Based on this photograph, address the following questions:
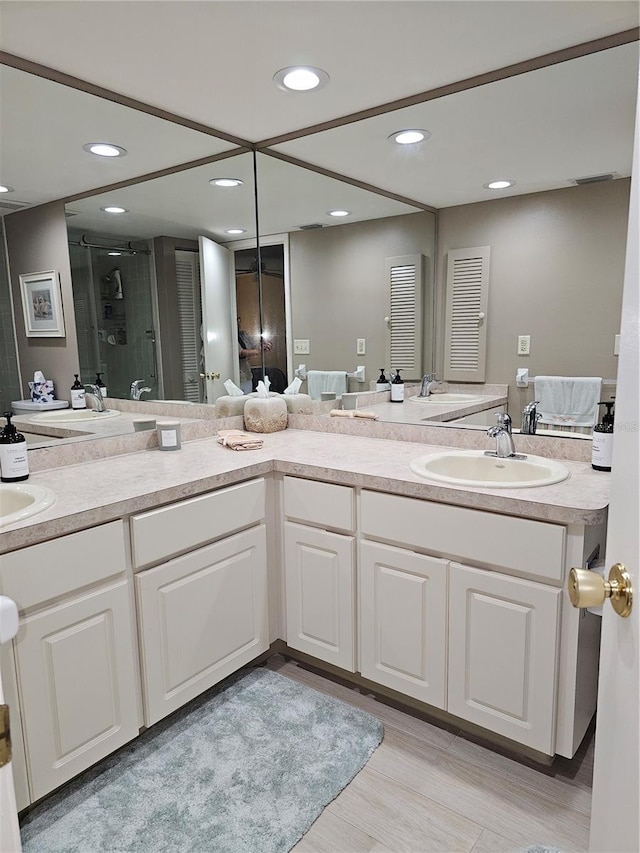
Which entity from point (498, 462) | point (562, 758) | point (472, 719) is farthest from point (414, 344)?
point (562, 758)

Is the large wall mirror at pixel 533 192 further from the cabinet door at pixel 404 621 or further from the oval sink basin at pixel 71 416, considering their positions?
the oval sink basin at pixel 71 416

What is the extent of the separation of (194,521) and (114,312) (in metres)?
0.88

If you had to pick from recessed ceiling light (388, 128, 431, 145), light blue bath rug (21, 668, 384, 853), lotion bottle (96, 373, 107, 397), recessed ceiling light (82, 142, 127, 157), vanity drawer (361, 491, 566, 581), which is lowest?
light blue bath rug (21, 668, 384, 853)

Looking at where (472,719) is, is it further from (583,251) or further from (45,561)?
(583,251)

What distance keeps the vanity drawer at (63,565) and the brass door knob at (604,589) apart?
4.09 ft

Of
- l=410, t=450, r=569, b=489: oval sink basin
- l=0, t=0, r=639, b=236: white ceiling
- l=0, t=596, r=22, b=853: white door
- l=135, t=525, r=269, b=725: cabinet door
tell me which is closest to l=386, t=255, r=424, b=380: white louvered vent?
l=0, t=0, r=639, b=236: white ceiling

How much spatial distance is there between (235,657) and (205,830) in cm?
59

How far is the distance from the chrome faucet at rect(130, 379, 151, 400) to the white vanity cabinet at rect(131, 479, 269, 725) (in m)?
0.64

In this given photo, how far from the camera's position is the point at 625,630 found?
710 millimetres

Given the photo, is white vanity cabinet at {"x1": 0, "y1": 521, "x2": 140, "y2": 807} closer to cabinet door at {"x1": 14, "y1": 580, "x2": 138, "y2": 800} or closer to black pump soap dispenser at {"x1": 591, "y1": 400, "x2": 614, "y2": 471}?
cabinet door at {"x1": 14, "y1": 580, "x2": 138, "y2": 800}

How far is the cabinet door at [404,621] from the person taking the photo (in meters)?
1.80

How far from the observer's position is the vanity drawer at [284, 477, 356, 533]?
196 centimetres

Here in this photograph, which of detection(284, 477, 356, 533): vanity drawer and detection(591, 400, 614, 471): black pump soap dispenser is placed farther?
detection(284, 477, 356, 533): vanity drawer

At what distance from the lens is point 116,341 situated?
2.18 meters
